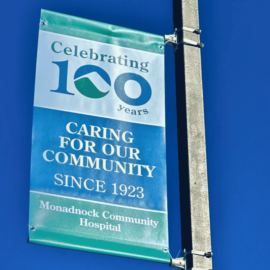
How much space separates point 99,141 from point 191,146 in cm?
83

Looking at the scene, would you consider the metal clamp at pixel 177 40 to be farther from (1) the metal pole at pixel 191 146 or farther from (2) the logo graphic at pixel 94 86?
(2) the logo graphic at pixel 94 86

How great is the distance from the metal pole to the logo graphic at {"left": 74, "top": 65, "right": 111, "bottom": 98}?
0.70m

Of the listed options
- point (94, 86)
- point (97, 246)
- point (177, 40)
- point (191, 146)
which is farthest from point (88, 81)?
point (97, 246)

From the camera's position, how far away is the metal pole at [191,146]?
4980 millimetres

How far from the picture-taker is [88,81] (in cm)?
593

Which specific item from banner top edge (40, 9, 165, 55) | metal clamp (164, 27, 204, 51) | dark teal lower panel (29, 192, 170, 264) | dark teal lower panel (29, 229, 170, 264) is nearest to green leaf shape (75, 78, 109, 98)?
banner top edge (40, 9, 165, 55)

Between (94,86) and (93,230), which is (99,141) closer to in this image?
(94,86)

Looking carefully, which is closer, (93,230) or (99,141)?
(93,230)

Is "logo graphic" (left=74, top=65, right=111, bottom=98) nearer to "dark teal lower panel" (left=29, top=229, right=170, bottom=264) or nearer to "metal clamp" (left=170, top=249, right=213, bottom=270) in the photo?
"dark teal lower panel" (left=29, top=229, right=170, bottom=264)

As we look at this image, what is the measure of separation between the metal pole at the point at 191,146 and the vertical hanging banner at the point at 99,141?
39cm

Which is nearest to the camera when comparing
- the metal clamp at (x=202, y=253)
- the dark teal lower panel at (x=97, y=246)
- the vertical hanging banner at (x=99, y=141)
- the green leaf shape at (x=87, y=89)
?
the metal clamp at (x=202, y=253)

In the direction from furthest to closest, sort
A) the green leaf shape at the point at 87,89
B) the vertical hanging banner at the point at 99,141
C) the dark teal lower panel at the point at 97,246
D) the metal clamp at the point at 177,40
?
the green leaf shape at the point at 87,89 → the metal clamp at the point at 177,40 → the vertical hanging banner at the point at 99,141 → the dark teal lower panel at the point at 97,246

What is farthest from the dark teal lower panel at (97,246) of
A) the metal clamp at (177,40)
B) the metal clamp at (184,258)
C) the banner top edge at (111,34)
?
the banner top edge at (111,34)

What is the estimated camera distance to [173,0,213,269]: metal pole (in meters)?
4.98
